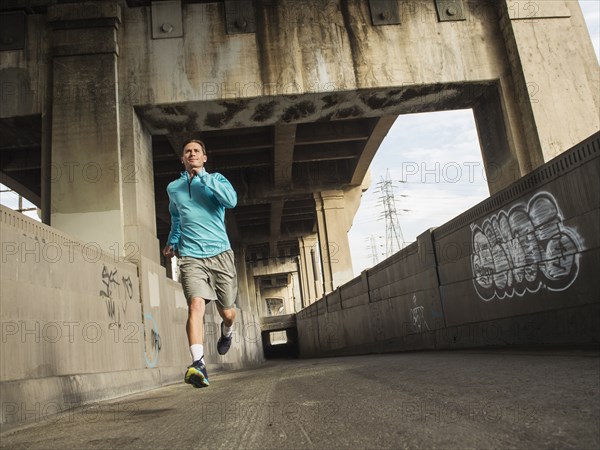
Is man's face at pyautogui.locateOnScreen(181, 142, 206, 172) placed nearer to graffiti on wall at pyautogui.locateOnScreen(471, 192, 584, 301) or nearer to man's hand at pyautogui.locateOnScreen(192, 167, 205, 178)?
man's hand at pyautogui.locateOnScreen(192, 167, 205, 178)

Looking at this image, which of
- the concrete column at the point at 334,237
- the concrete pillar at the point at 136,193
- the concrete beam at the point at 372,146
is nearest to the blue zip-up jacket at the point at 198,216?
the concrete pillar at the point at 136,193

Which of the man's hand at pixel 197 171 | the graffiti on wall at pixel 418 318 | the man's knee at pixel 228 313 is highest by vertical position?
the man's hand at pixel 197 171

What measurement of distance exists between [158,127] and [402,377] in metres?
7.89

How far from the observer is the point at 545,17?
10.2 metres

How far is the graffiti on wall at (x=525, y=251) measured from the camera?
5152mm

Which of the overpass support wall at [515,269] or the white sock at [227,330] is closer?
the white sock at [227,330]

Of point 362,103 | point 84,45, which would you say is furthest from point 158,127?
point 362,103

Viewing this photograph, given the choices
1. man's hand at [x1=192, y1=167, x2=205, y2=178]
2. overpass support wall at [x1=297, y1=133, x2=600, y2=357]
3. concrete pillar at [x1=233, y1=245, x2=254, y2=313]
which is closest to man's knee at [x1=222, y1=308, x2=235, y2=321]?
man's hand at [x1=192, y1=167, x2=205, y2=178]

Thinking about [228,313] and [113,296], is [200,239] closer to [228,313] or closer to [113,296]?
[228,313]

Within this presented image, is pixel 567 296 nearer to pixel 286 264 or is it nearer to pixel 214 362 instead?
pixel 214 362

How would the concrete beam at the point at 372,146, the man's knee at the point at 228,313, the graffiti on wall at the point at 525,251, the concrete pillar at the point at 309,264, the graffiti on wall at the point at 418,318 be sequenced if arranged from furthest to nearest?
the concrete pillar at the point at 309,264 < the concrete beam at the point at 372,146 < the graffiti on wall at the point at 418,318 < the graffiti on wall at the point at 525,251 < the man's knee at the point at 228,313

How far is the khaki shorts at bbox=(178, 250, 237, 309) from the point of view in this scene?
4.20m

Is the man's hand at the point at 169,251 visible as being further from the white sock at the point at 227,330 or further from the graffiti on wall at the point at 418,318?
the graffiti on wall at the point at 418,318

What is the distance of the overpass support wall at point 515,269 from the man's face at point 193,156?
347 cm
